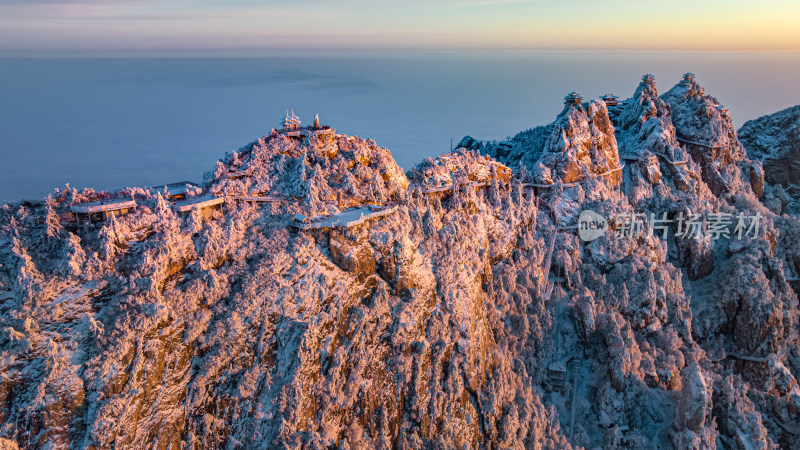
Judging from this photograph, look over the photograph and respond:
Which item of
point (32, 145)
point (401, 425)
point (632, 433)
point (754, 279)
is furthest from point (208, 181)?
point (32, 145)

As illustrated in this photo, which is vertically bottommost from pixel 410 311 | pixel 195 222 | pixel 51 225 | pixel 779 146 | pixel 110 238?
pixel 410 311

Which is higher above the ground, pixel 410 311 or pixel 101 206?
Result: pixel 101 206

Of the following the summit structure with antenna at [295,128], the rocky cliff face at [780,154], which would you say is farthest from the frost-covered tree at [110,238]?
the rocky cliff face at [780,154]

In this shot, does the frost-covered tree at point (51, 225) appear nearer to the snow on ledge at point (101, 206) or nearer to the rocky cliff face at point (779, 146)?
the snow on ledge at point (101, 206)

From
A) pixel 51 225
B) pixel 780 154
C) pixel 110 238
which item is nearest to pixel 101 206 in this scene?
pixel 51 225

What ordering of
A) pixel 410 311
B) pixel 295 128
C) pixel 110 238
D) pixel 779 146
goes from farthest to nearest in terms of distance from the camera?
pixel 779 146
pixel 295 128
pixel 410 311
pixel 110 238

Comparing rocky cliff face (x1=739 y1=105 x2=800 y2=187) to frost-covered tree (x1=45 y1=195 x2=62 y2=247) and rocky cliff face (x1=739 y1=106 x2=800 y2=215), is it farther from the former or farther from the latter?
frost-covered tree (x1=45 y1=195 x2=62 y2=247)

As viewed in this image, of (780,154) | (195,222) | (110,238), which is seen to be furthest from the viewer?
(780,154)

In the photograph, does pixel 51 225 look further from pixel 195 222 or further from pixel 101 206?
pixel 195 222
